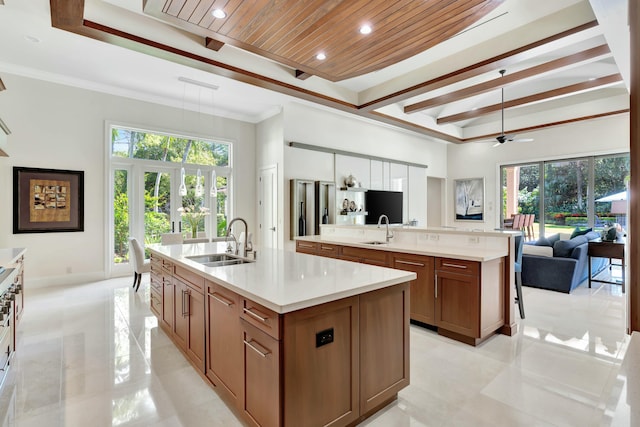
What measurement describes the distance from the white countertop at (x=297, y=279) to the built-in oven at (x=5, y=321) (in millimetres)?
1056

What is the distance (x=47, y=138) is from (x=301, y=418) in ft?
19.7

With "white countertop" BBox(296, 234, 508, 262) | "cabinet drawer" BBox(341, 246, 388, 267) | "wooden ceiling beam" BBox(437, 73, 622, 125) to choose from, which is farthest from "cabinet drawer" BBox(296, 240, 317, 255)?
"wooden ceiling beam" BBox(437, 73, 622, 125)

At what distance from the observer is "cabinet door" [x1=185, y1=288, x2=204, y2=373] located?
2.34 metres

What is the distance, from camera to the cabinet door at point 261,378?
1554 mm

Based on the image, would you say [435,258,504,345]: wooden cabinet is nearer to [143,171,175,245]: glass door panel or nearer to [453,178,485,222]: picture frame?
[143,171,175,245]: glass door panel

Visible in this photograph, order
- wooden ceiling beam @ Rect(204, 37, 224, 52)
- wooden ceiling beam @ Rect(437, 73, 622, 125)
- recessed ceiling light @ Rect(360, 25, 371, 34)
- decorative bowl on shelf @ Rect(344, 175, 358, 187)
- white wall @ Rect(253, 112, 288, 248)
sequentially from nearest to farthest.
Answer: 1. recessed ceiling light @ Rect(360, 25, 371, 34)
2. wooden ceiling beam @ Rect(204, 37, 224, 52)
3. wooden ceiling beam @ Rect(437, 73, 622, 125)
4. white wall @ Rect(253, 112, 288, 248)
5. decorative bowl on shelf @ Rect(344, 175, 358, 187)

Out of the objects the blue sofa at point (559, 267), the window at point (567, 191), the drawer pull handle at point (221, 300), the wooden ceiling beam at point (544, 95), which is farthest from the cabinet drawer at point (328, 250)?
the window at point (567, 191)

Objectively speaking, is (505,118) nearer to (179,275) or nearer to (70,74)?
(179,275)

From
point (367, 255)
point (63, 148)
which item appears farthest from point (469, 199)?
point (63, 148)

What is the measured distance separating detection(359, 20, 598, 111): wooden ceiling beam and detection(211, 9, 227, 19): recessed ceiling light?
3.28 meters

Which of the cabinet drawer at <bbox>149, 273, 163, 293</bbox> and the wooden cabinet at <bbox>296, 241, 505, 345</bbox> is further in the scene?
the cabinet drawer at <bbox>149, 273, 163, 293</bbox>

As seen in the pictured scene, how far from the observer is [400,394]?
224 centimetres

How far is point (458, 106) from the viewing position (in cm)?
762

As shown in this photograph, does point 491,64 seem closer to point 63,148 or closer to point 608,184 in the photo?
point 608,184
